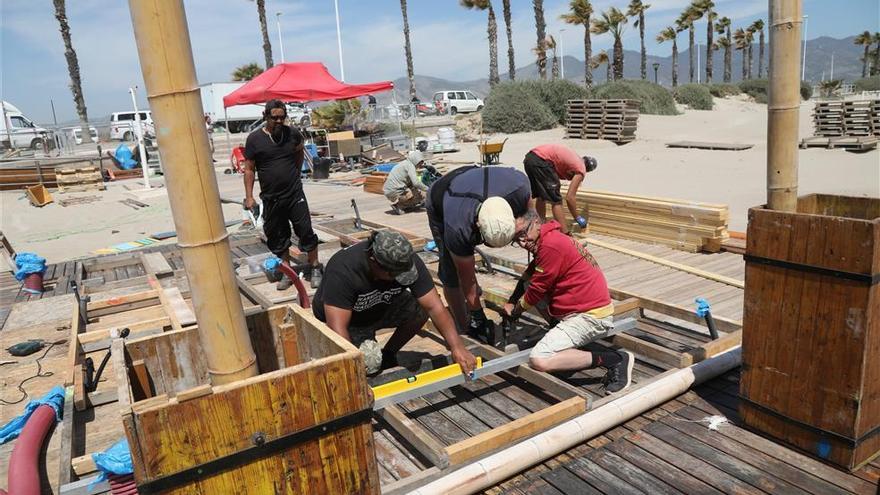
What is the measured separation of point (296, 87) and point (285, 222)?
7.53 meters

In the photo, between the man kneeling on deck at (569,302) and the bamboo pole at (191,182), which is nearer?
the bamboo pole at (191,182)

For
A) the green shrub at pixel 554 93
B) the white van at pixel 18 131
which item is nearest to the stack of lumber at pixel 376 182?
the green shrub at pixel 554 93

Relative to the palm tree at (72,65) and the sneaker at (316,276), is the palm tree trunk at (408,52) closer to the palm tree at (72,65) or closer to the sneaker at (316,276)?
the palm tree at (72,65)

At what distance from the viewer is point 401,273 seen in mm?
3314

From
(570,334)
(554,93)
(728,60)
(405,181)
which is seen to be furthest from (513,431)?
(728,60)

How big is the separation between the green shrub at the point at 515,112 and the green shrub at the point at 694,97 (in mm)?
15206

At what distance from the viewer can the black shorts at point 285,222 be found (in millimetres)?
6094

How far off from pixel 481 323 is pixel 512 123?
82.0 ft

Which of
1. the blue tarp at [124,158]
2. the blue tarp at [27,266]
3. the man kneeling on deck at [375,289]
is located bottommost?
the blue tarp at [27,266]

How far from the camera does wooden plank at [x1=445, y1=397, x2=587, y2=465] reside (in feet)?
9.43

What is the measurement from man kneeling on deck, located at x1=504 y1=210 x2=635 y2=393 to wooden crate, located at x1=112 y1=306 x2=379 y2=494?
4.98 ft

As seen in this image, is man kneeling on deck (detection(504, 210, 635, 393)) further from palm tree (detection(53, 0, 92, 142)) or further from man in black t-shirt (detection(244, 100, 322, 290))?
palm tree (detection(53, 0, 92, 142))

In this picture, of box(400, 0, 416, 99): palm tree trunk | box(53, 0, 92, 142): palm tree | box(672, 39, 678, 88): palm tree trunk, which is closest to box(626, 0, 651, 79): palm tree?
box(672, 39, 678, 88): palm tree trunk

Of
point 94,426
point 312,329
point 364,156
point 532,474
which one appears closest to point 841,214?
point 532,474
